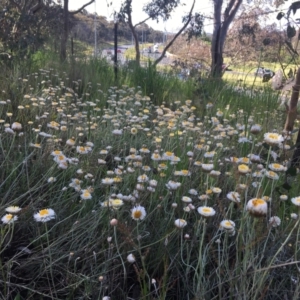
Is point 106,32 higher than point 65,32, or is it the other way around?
point 65,32

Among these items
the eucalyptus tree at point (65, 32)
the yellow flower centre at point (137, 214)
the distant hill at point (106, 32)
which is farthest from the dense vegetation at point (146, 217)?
the distant hill at point (106, 32)

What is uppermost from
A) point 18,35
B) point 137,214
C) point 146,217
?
point 18,35

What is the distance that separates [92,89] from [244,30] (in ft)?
14.1

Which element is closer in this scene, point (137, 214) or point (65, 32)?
point (137, 214)

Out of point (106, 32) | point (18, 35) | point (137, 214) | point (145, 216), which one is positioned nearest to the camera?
point (137, 214)

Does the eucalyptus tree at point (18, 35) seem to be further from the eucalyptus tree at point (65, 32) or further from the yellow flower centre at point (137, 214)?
the yellow flower centre at point (137, 214)

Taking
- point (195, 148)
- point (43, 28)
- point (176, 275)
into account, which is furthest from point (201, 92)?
point (43, 28)

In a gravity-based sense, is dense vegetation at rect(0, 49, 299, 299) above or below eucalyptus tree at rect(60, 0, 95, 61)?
below

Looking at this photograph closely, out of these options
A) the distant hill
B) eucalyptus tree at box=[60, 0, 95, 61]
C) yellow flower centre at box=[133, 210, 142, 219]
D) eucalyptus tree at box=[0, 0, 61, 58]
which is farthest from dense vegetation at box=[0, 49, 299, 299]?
the distant hill

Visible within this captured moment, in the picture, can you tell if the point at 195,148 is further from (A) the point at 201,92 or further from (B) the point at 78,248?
(A) the point at 201,92

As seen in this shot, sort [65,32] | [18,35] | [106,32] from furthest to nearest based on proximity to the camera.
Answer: [106,32]
[65,32]
[18,35]

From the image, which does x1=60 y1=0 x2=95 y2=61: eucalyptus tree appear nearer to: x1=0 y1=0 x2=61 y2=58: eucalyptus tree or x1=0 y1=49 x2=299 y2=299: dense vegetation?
x1=0 y1=0 x2=61 y2=58: eucalyptus tree

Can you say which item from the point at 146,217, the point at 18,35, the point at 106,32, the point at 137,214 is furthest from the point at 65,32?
the point at 106,32

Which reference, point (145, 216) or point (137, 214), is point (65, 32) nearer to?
point (145, 216)
